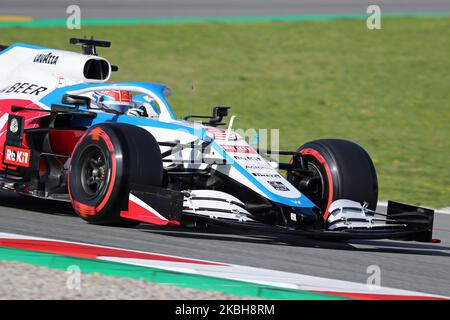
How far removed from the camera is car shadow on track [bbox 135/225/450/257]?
786 cm

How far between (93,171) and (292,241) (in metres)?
1.76

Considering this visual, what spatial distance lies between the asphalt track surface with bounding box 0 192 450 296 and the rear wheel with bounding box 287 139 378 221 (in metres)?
0.42

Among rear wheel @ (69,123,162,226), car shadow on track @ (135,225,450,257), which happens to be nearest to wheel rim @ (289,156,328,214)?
car shadow on track @ (135,225,450,257)

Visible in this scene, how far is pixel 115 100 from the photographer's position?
368 inches

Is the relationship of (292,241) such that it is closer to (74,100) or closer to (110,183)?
(110,183)

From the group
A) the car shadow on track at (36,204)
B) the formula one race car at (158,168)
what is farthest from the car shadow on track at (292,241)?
the car shadow on track at (36,204)

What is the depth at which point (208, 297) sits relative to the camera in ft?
18.4

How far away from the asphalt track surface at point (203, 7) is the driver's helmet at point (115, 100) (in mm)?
19061

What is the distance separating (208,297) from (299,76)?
53.5 feet

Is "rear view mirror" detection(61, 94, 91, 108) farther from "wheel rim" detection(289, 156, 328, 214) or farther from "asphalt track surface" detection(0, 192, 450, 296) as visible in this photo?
"wheel rim" detection(289, 156, 328, 214)

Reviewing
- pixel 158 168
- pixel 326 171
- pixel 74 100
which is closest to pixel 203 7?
pixel 74 100
